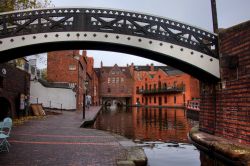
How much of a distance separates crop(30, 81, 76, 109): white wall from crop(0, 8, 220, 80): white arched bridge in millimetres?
26019

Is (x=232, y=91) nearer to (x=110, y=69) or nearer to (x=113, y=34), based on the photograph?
(x=113, y=34)

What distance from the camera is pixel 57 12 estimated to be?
10789 mm

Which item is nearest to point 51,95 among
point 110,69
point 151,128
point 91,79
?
point 151,128

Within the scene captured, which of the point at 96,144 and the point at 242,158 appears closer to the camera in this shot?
the point at 242,158

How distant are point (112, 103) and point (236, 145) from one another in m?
112

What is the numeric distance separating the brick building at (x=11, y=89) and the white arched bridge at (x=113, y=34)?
837 cm


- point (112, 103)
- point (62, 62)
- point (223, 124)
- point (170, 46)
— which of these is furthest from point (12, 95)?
point (112, 103)

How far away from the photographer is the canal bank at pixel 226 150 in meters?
6.94

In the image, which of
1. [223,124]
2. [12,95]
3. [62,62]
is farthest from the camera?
[62,62]

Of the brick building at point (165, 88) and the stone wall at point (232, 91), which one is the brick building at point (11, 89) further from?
the brick building at point (165, 88)

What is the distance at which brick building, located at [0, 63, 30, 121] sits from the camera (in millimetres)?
18844

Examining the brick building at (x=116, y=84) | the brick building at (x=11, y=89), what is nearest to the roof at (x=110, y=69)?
the brick building at (x=116, y=84)

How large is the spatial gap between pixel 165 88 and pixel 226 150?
2225 inches

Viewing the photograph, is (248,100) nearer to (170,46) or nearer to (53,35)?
(170,46)
